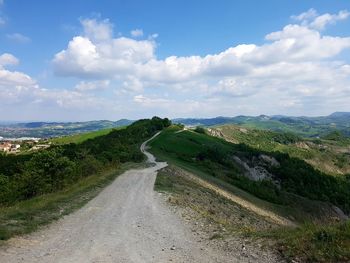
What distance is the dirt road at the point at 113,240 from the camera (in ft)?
43.9

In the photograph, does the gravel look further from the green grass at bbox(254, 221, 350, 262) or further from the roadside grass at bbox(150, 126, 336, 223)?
the roadside grass at bbox(150, 126, 336, 223)

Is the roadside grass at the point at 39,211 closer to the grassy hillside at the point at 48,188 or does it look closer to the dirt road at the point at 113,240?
the grassy hillside at the point at 48,188

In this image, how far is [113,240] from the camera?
618 inches

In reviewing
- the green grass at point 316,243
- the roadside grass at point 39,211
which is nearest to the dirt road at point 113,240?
the roadside grass at point 39,211

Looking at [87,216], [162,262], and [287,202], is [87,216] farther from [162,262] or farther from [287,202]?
[287,202]

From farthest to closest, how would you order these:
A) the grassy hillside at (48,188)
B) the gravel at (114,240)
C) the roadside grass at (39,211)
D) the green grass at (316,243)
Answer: the grassy hillside at (48,188) → the roadside grass at (39,211) → the gravel at (114,240) → the green grass at (316,243)

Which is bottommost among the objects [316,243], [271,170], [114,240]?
[271,170]

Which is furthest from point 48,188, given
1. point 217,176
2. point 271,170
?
point 271,170

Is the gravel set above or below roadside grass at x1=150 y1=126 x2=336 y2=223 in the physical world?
above

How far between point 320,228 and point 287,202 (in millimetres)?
59792

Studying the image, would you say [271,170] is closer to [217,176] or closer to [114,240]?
[217,176]

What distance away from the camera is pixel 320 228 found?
1377 centimetres

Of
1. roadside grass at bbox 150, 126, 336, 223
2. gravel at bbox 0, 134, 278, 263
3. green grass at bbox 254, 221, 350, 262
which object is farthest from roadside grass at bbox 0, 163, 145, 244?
roadside grass at bbox 150, 126, 336, 223

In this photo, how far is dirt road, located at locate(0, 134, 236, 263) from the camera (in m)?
13.4
